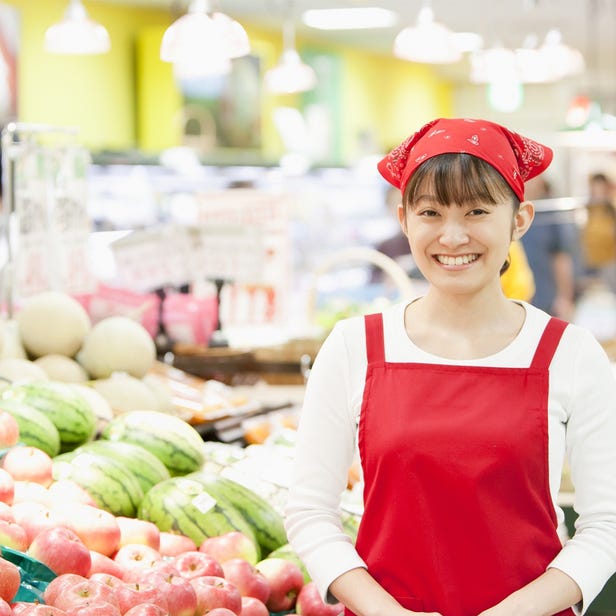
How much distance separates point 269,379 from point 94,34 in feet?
8.59

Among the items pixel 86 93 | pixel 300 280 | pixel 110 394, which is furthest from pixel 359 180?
pixel 110 394

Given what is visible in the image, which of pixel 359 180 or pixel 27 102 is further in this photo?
pixel 359 180

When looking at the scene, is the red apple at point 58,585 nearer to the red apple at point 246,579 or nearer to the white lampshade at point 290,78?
the red apple at point 246,579

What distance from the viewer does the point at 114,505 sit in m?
2.79

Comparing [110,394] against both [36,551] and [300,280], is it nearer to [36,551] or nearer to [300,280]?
[36,551]

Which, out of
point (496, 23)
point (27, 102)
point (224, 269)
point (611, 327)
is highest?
point (496, 23)

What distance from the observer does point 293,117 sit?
14250 millimetres

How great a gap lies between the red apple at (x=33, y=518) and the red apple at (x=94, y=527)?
0.04 m

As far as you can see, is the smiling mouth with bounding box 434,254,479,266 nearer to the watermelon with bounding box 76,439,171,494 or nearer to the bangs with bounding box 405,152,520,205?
the bangs with bounding box 405,152,520,205

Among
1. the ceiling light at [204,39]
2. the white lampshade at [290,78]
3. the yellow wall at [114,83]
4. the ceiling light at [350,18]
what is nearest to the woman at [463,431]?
the ceiling light at [204,39]

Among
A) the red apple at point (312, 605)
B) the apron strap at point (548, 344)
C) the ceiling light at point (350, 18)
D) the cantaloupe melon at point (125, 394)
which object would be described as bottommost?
the red apple at point (312, 605)

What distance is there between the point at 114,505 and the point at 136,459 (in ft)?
0.67

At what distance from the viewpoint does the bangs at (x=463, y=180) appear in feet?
6.08

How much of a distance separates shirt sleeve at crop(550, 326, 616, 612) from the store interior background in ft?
10.5
